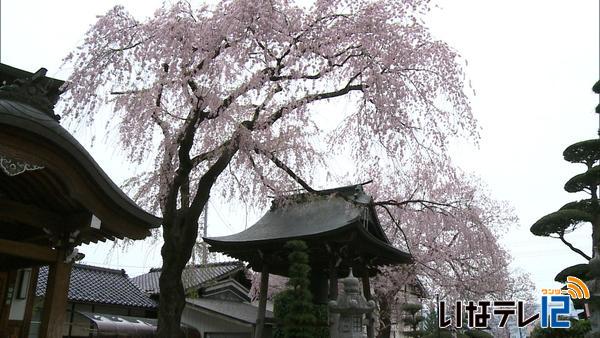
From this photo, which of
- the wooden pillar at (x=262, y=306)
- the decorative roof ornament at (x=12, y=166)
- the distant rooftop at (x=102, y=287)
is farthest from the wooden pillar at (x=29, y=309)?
the distant rooftop at (x=102, y=287)

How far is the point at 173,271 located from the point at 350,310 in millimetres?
3476

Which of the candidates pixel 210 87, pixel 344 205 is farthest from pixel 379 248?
pixel 210 87

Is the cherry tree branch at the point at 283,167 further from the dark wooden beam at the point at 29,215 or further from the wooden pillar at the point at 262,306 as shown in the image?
the dark wooden beam at the point at 29,215

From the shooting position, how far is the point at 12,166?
4.85 metres

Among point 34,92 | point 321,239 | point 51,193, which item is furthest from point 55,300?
point 321,239

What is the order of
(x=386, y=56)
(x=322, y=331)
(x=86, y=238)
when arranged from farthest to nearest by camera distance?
1. (x=322, y=331)
2. (x=386, y=56)
3. (x=86, y=238)

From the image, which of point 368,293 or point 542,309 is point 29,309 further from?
point 542,309

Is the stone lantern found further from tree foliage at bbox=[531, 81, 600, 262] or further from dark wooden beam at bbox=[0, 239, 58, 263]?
tree foliage at bbox=[531, 81, 600, 262]

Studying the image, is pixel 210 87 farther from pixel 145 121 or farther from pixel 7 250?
pixel 7 250

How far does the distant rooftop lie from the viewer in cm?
1614

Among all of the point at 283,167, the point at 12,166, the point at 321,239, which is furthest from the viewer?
the point at 321,239

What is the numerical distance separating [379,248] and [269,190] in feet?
10.1

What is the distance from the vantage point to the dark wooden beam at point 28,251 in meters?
5.07

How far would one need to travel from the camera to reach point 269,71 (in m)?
9.04
